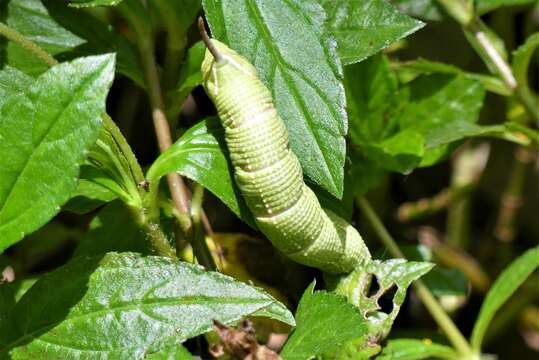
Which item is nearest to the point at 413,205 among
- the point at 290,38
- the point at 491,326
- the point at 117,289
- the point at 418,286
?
the point at 491,326

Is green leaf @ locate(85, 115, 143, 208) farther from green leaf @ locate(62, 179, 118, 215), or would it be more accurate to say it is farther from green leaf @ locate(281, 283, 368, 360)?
green leaf @ locate(281, 283, 368, 360)

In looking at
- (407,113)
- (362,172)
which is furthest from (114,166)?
(407,113)

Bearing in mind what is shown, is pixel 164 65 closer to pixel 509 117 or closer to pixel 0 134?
pixel 0 134

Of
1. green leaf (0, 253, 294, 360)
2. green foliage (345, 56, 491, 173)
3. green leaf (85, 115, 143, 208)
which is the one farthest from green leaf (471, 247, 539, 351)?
green leaf (85, 115, 143, 208)

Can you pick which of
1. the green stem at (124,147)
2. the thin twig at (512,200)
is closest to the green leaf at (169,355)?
the green stem at (124,147)

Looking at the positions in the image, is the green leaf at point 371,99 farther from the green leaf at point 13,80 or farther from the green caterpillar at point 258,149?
the green leaf at point 13,80

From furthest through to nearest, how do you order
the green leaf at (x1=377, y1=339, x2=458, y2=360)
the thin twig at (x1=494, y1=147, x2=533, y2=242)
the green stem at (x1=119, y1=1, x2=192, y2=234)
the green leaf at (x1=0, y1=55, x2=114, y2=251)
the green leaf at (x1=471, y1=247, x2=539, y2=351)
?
the thin twig at (x1=494, y1=147, x2=533, y2=242) → the green leaf at (x1=471, y1=247, x2=539, y2=351) → the green leaf at (x1=377, y1=339, x2=458, y2=360) → the green stem at (x1=119, y1=1, x2=192, y2=234) → the green leaf at (x1=0, y1=55, x2=114, y2=251)
